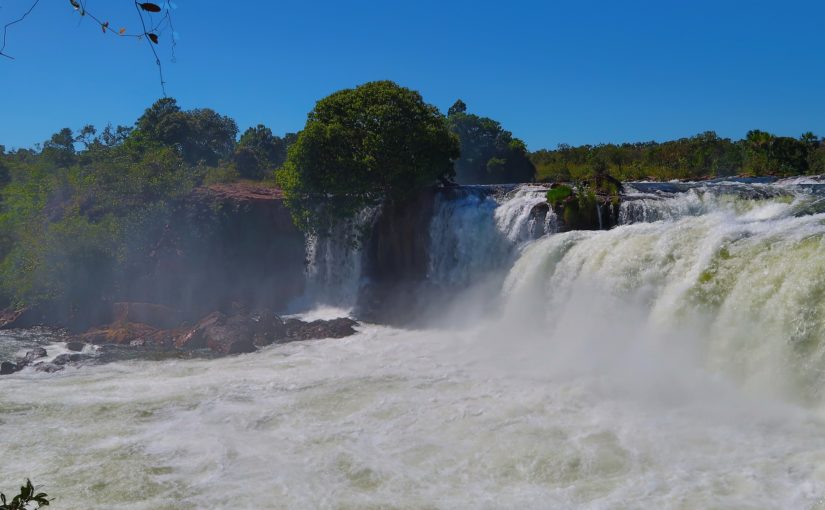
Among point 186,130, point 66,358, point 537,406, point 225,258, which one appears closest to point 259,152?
point 186,130

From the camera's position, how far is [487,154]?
39.3 m

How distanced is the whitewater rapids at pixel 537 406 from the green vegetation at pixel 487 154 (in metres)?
22.8

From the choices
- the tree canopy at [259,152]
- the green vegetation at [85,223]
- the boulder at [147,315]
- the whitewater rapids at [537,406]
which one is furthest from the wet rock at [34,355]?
the tree canopy at [259,152]

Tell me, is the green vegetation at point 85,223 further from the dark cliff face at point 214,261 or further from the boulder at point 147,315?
the boulder at point 147,315

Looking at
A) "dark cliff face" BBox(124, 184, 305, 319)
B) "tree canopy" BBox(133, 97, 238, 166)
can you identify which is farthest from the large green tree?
"tree canopy" BBox(133, 97, 238, 166)

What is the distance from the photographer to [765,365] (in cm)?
986

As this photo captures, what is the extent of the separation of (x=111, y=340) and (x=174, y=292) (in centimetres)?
554

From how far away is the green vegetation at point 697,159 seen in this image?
101ft

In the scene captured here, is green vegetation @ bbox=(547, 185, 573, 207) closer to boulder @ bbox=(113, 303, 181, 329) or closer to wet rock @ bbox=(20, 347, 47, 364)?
boulder @ bbox=(113, 303, 181, 329)

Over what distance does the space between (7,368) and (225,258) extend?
1028cm

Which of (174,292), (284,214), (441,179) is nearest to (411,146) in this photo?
(441,179)

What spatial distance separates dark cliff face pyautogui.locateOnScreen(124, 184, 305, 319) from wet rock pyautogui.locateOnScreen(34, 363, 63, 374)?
27.0 feet

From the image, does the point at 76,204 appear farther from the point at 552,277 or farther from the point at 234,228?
the point at 552,277

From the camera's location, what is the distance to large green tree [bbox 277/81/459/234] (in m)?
21.2
